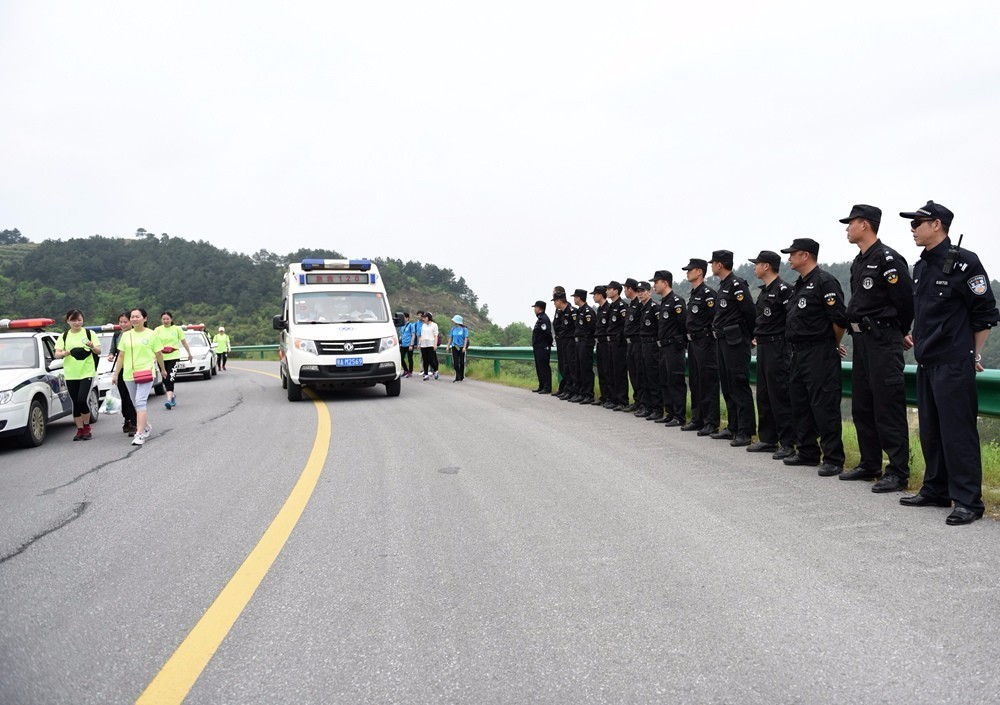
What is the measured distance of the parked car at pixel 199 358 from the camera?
2289 cm

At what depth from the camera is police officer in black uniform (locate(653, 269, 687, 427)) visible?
10.1 m

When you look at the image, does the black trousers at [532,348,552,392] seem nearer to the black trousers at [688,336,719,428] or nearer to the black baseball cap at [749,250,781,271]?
the black trousers at [688,336,719,428]

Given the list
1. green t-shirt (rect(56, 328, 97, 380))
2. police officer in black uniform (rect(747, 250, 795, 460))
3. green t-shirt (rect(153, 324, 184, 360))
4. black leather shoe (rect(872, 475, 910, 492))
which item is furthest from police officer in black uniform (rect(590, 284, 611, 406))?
green t-shirt (rect(153, 324, 184, 360))

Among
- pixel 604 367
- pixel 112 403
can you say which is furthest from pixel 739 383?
pixel 112 403

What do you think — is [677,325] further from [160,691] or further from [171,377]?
[171,377]

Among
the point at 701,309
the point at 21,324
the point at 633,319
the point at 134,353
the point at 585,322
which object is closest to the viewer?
the point at 701,309

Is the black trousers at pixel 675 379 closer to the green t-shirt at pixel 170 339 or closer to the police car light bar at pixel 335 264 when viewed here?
the police car light bar at pixel 335 264

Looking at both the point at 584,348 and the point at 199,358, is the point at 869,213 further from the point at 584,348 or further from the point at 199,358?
the point at 199,358

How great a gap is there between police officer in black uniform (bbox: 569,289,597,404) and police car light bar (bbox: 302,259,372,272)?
470cm

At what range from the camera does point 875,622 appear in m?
3.27

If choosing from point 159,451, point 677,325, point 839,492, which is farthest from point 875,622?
point 159,451

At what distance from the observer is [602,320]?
1284 cm

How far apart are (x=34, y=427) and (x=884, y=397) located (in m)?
9.81

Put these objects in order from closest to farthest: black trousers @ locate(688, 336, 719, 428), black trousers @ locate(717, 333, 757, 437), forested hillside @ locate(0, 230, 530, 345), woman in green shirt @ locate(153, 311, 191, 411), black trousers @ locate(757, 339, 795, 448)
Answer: black trousers @ locate(757, 339, 795, 448) → black trousers @ locate(717, 333, 757, 437) → black trousers @ locate(688, 336, 719, 428) → woman in green shirt @ locate(153, 311, 191, 411) → forested hillside @ locate(0, 230, 530, 345)
